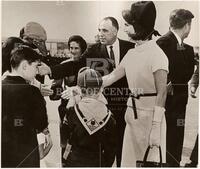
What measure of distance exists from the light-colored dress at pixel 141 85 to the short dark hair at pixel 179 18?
0.49 feet

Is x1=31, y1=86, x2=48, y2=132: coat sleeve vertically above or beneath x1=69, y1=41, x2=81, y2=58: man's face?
beneath

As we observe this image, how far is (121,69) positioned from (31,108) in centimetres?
53

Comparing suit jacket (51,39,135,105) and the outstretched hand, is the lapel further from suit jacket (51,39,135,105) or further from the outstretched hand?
the outstretched hand

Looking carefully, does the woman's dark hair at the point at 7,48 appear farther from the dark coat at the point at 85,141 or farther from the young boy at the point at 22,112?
the dark coat at the point at 85,141

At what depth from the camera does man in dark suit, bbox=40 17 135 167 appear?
1.97 metres

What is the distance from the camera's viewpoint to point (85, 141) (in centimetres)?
198

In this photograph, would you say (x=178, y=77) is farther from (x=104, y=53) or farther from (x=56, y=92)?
(x=56, y=92)

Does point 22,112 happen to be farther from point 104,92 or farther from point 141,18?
point 141,18

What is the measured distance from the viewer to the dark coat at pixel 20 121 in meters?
1.95

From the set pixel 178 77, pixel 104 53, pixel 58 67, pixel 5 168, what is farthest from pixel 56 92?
pixel 178 77

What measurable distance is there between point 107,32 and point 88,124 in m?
0.51

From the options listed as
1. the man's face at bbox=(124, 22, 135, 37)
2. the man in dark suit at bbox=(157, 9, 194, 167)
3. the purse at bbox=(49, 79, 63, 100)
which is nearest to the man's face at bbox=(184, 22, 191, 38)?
the man in dark suit at bbox=(157, 9, 194, 167)

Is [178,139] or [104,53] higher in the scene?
[104,53]

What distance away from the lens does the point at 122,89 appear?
198 centimetres
